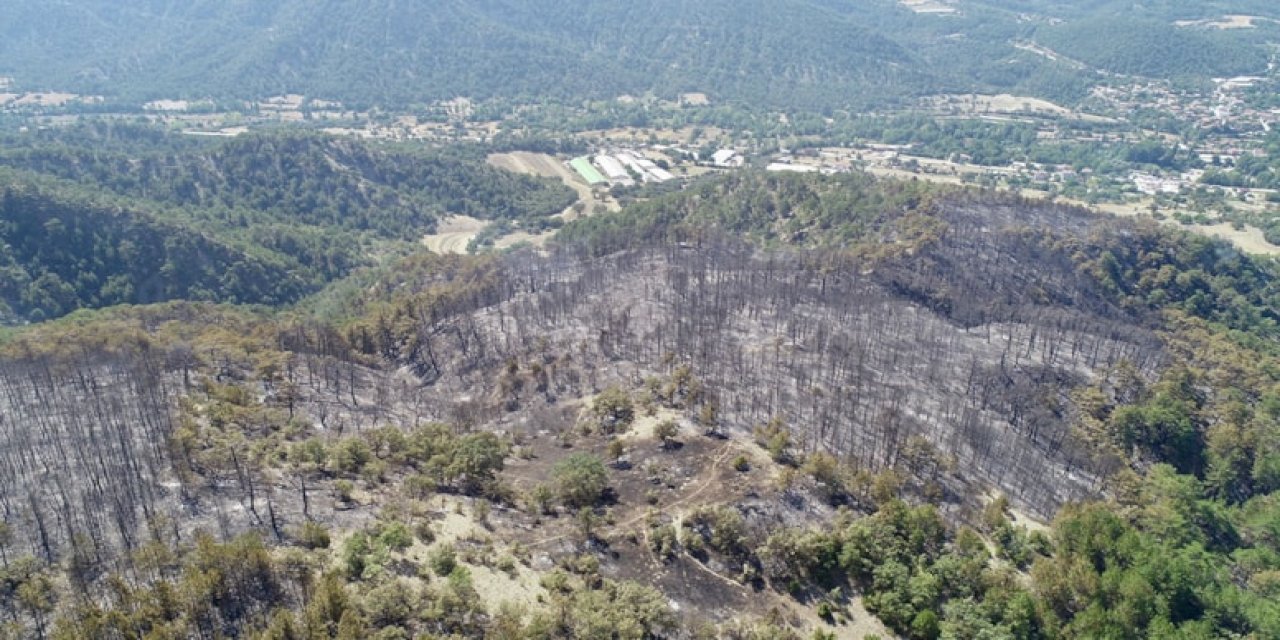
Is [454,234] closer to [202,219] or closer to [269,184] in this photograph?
[269,184]

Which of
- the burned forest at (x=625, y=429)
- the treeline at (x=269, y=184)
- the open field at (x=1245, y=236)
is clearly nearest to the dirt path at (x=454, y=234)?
the treeline at (x=269, y=184)

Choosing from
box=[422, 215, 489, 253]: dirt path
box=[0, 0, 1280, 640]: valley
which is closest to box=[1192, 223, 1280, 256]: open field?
box=[0, 0, 1280, 640]: valley

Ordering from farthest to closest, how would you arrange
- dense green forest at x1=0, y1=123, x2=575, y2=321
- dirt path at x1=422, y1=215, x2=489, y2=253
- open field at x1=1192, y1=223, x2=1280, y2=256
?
1. dirt path at x1=422, y1=215, x2=489, y2=253
2. open field at x1=1192, y1=223, x2=1280, y2=256
3. dense green forest at x1=0, y1=123, x2=575, y2=321

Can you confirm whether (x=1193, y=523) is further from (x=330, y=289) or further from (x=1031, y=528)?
(x=330, y=289)

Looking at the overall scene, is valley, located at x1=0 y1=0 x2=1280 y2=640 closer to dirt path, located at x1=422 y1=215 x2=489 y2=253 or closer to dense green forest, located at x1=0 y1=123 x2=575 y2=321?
dense green forest, located at x1=0 y1=123 x2=575 y2=321

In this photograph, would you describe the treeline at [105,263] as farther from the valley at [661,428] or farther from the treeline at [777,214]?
the treeline at [777,214]

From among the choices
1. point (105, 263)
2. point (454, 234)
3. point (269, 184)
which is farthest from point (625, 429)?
point (269, 184)
